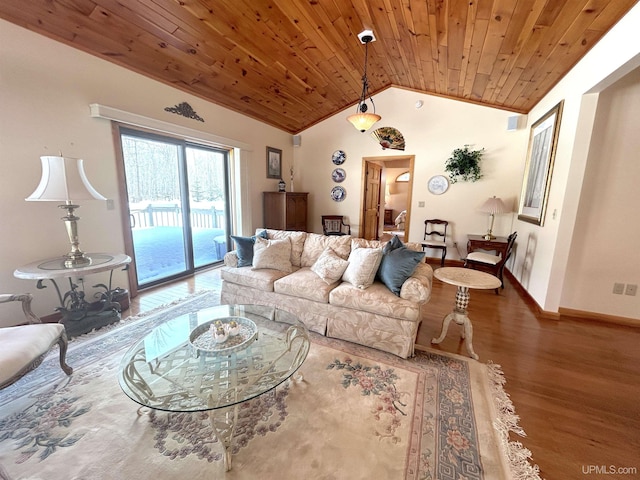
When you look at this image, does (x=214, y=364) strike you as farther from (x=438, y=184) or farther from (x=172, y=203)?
(x=438, y=184)

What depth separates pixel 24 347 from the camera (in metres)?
1.50

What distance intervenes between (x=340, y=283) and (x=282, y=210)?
2.90 meters

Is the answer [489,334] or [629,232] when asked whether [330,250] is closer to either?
[489,334]

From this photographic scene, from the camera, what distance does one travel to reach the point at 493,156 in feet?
14.9

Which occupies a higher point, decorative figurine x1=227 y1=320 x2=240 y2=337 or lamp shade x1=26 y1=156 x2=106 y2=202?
lamp shade x1=26 y1=156 x2=106 y2=202

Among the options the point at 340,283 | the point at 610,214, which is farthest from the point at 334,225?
the point at 610,214

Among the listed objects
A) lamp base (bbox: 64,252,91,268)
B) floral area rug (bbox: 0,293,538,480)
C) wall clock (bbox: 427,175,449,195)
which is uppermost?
wall clock (bbox: 427,175,449,195)

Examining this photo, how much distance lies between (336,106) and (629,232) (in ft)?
15.3

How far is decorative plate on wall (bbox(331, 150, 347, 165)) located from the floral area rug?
452 centimetres

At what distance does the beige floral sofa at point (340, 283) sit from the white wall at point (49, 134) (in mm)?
1543

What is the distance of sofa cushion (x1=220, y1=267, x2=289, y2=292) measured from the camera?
2.72 m

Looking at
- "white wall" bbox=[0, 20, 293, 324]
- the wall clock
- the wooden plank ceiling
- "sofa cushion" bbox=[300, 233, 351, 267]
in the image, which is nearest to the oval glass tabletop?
"sofa cushion" bbox=[300, 233, 351, 267]

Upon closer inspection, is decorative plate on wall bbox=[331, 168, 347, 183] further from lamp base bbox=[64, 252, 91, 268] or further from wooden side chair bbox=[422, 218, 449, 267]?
lamp base bbox=[64, 252, 91, 268]

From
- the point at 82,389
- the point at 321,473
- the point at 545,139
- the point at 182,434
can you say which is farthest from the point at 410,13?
the point at 82,389
